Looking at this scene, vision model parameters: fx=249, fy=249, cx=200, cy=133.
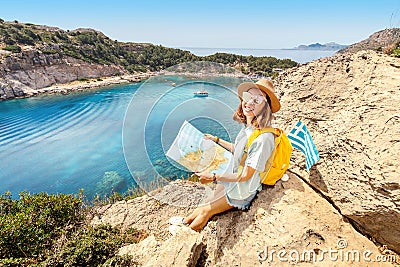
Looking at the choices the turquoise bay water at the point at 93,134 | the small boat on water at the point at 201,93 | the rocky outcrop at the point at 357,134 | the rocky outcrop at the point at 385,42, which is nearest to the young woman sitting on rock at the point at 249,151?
the turquoise bay water at the point at 93,134

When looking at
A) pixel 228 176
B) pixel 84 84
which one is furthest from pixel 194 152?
pixel 84 84

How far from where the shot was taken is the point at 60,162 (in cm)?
1653

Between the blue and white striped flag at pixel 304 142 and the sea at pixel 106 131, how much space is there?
76 cm

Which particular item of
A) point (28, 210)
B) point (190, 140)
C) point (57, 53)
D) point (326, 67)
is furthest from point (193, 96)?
point (57, 53)

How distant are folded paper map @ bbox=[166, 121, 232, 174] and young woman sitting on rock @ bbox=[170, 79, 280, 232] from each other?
88mm

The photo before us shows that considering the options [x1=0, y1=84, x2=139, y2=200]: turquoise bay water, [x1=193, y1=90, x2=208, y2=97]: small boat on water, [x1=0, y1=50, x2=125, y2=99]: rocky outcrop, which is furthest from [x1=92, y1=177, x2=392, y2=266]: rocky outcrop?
[x1=0, y1=50, x2=125, y2=99]: rocky outcrop

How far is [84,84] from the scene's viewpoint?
41.9m

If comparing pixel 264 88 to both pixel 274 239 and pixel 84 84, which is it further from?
pixel 84 84

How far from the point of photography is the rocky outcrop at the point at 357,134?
6.86ft

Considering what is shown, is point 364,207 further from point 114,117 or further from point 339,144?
point 114,117

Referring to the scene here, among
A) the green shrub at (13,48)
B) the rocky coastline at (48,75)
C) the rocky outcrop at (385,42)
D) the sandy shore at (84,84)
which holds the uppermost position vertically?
the green shrub at (13,48)

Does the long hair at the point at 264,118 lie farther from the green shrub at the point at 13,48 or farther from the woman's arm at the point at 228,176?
the green shrub at the point at 13,48

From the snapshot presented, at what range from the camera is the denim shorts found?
96.1 inches

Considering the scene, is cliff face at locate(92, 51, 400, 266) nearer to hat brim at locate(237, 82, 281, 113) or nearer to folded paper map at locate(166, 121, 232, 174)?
folded paper map at locate(166, 121, 232, 174)
